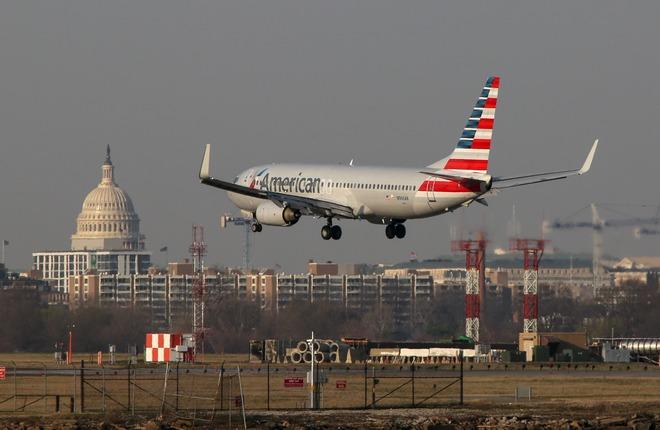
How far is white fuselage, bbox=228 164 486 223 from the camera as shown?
356 feet

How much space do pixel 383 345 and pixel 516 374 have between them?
34852 mm

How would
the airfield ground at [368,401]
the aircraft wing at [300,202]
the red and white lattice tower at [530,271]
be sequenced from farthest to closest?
the red and white lattice tower at [530,271]
the aircraft wing at [300,202]
the airfield ground at [368,401]

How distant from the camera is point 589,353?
507 feet

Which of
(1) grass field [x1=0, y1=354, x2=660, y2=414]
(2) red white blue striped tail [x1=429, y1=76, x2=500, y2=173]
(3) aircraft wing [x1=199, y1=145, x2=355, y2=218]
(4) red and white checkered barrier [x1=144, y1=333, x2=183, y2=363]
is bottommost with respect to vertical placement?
(1) grass field [x1=0, y1=354, x2=660, y2=414]

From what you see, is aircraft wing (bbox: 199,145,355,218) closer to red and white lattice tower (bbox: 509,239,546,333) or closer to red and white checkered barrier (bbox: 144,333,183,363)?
red and white checkered barrier (bbox: 144,333,183,363)

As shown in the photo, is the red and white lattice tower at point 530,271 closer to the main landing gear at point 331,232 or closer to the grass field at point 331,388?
the grass field at point 331,388

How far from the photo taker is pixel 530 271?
182m

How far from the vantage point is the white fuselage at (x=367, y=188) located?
10850 cm

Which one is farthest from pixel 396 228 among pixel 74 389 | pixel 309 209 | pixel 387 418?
pixel 387 418

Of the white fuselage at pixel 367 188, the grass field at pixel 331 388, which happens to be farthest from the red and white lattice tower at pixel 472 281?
the white fuselage at pixel 367 188

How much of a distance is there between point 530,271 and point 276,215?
71.1m

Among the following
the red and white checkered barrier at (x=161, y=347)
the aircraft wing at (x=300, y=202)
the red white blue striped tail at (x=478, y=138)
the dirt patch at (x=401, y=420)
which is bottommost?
the dirt patch at (x=401, y=420)

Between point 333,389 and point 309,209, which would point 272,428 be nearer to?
point 333,389

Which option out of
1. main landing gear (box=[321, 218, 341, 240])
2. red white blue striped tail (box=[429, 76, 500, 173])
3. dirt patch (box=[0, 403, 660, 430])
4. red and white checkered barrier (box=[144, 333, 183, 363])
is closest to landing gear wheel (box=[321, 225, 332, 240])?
main landing gear (box=[321, 218, 341, 240])
